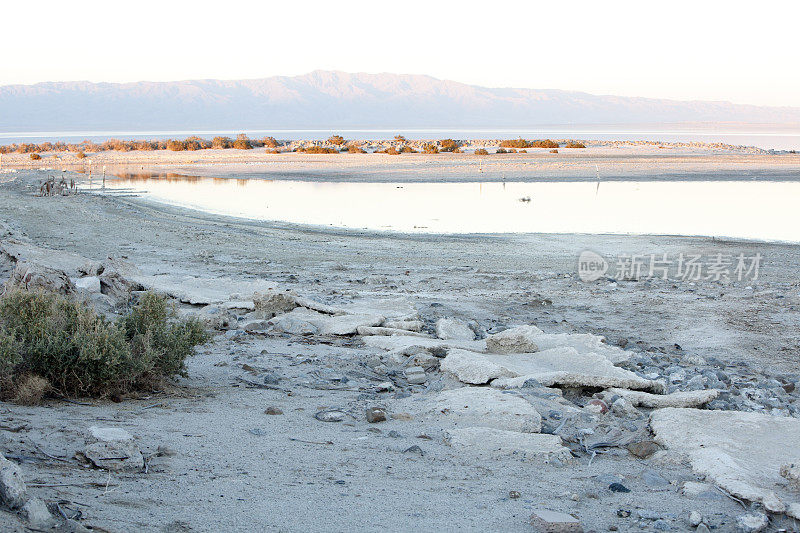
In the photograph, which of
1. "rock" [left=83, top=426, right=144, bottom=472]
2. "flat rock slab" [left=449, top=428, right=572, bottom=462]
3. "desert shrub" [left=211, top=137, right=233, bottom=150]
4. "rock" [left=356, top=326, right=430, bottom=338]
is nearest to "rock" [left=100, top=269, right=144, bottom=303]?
"rock" [left=356, top=326, right=430, bottom=338]

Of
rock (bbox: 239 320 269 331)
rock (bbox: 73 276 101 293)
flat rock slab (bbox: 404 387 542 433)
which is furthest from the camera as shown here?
rock (bbox: 73 276 101 293)

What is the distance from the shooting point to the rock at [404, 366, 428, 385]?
6.52 meters

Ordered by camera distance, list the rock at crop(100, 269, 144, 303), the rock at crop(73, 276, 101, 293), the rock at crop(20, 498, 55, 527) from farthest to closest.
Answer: the rock at crop(100, 269, 144, 303)
the rock at crop(73, 276, 101, 293)
the rock at crop(20, 498, 55, 527)

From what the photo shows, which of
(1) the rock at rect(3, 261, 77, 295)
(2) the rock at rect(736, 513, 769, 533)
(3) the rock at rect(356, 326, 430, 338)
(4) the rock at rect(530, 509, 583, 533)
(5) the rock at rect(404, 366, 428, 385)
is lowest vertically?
(5) the rock at rect(404, 366, 428, 385)

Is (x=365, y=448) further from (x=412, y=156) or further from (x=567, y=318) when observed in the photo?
(x=412, y=156)

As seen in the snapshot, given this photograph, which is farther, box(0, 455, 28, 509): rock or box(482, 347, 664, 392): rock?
box(482, 347, 664, 392): rock

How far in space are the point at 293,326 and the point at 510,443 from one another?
3.76 m

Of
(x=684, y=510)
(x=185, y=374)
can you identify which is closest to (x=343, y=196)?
(x=185, y=374)

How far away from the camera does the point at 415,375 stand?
661 cm

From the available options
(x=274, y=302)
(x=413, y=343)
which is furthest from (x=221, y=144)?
(x=413, y=343)

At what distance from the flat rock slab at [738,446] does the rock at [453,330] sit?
2831 millimetres

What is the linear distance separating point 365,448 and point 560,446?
1234 millimetres

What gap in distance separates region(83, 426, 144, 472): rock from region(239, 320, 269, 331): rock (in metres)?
3.81

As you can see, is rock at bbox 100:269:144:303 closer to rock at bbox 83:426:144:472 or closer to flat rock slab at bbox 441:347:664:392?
flat rock slab at bbox 441:347:664:392
